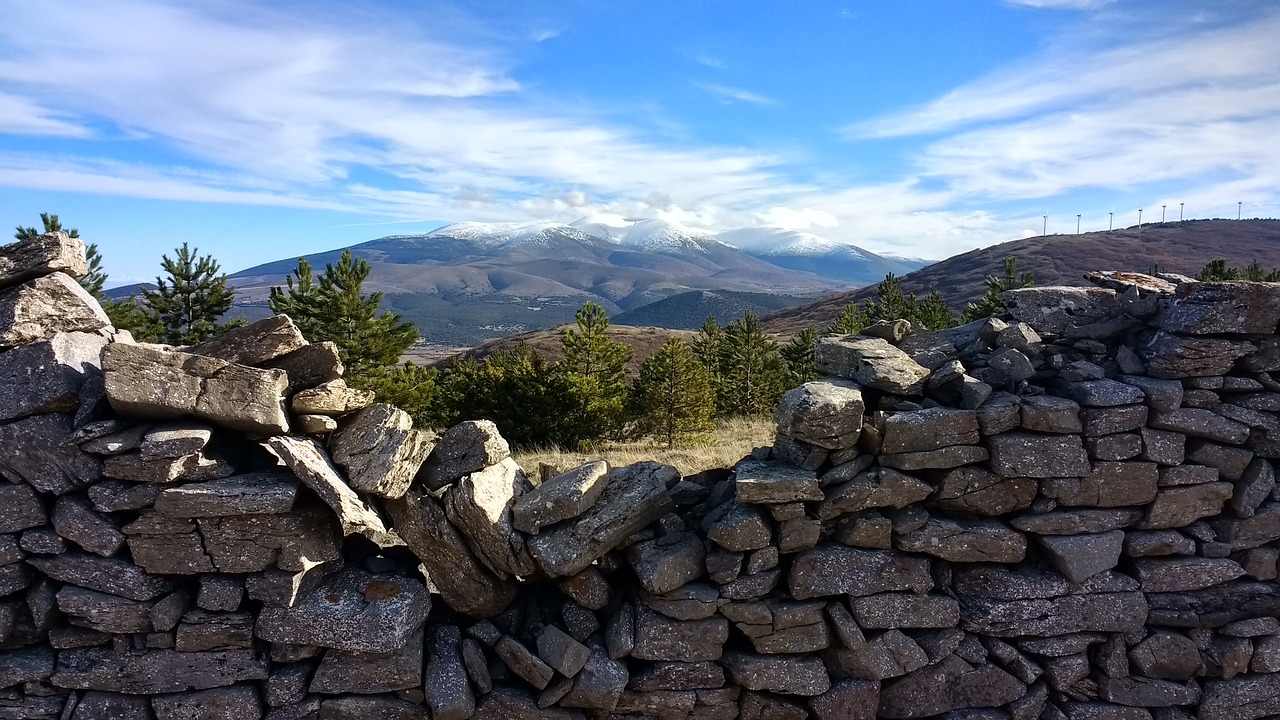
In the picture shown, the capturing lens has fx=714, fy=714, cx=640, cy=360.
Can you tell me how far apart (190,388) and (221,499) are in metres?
1.42

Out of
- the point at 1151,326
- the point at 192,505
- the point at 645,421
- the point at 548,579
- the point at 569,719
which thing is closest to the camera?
the point at 192,505

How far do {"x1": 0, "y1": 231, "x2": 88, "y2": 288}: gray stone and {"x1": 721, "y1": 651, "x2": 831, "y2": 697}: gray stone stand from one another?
10.6 metres

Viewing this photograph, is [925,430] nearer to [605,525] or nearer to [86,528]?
[605,525]

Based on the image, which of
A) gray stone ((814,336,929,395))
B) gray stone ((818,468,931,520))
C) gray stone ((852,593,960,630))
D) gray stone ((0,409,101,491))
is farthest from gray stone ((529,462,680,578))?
gray stone ((0,409,101,491))

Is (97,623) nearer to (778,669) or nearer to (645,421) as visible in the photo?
(778,669)

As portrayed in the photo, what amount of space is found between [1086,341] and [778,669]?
23.4 feet

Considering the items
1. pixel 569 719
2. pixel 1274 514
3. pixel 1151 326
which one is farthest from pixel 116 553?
pixel 1274 514

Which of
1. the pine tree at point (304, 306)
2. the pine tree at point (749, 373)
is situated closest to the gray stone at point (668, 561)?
the pine tree at point (304, 306)

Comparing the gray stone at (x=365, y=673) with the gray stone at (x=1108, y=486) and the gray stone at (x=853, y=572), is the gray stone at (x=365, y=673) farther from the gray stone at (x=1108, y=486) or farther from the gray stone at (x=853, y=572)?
the gray stone at (x=1108, y=486)

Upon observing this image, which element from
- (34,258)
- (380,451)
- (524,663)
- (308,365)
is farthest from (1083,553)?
(34,258)

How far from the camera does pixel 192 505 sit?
345 inches

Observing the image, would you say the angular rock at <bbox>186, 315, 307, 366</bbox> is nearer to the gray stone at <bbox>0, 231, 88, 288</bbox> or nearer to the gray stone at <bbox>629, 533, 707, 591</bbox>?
the gray stone at <bbox>0, 231, 88, 288</bbox>

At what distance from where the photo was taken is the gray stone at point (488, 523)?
9.52 m

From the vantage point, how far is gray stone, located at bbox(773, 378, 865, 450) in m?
9.80
